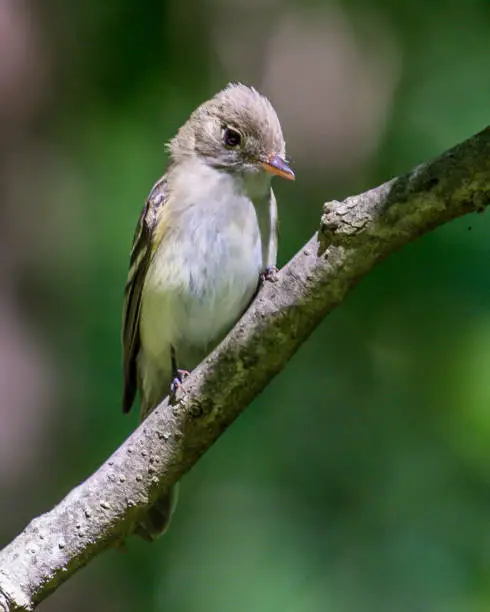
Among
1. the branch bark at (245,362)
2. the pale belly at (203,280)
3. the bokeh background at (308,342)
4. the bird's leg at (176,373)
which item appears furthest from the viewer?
the bokeh background at (308,342)

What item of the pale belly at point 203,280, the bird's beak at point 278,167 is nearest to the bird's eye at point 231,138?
the bird's beak at point 278,167

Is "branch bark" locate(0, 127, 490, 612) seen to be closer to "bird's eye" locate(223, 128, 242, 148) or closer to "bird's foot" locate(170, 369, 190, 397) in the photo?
"bird's foot" locate(170, 369, 190, 397)

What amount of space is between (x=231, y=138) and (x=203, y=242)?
14.7 inches

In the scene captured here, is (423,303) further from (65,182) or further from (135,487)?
(65,182)

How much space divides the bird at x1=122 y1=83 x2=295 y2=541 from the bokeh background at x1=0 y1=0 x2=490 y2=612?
0.65 m

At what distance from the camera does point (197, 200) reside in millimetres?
2967

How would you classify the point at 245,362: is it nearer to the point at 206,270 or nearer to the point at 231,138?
the point at 206,270

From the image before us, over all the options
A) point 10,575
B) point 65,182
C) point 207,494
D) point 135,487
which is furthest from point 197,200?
point 65,182

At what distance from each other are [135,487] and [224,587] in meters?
1.27

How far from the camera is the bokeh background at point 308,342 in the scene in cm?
339

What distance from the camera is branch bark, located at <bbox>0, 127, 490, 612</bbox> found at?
6.17 ft

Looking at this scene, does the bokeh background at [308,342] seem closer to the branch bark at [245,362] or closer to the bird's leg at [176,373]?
the bird's leg at [176,373]

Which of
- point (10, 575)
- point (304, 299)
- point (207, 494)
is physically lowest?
point (10, 575)

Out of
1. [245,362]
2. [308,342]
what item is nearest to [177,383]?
[245,362]
